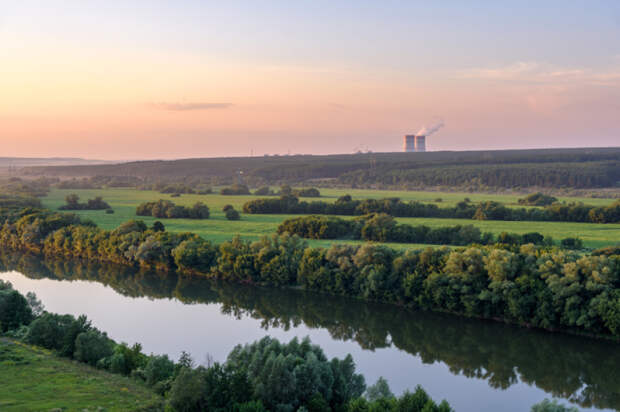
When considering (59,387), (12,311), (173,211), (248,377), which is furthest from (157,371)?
(173,211)

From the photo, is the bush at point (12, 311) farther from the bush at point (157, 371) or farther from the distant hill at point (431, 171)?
the distant hill at point (431, 171)

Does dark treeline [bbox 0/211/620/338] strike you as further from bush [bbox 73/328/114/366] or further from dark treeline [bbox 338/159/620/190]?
dark treeline [bbox 338/159/620/190]

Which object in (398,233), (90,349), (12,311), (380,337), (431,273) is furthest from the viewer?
(398,233)

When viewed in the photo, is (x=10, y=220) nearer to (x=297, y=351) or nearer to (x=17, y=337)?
(x=17, y=337)

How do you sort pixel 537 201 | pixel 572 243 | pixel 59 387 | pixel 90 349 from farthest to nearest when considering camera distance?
pixel 537 201, pixel 572 243, pixel 90 349, pixel 59 387

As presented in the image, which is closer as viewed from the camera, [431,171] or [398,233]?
[398,233]

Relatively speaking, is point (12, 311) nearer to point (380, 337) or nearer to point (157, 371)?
point (157, 371)

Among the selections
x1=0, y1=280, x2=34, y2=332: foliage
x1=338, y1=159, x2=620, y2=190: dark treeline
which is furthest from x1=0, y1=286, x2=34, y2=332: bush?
x1=338, y1=159, x2=620, y2=190: dark treeline

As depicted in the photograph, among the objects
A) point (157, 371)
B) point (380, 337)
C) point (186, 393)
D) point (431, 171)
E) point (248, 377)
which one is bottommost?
point (380, 337)

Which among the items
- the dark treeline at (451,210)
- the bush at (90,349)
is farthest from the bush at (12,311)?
the dark treeline at (451,210)
